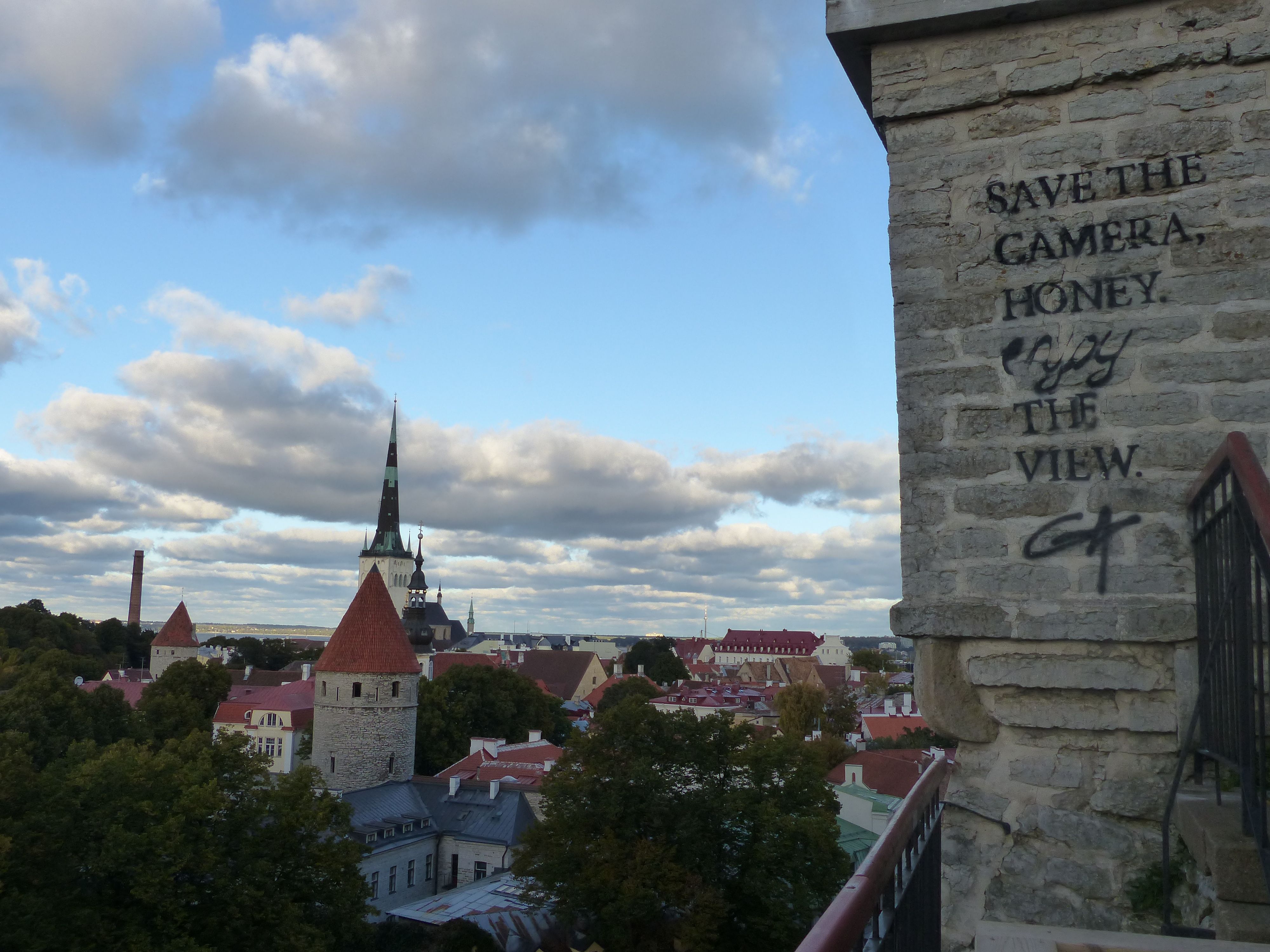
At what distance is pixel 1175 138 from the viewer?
11.3ft

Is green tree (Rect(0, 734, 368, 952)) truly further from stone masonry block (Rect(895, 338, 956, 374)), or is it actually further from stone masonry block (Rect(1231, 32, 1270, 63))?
stone masonry block (Rect(1231, 32, 1270, 63))

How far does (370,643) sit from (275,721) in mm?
9833

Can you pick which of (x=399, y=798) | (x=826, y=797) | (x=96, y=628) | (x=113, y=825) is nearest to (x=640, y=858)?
(x=826, y=797)

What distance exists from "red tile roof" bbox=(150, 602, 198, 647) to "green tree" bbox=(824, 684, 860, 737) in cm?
3697

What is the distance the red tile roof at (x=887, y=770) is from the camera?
24.3 m

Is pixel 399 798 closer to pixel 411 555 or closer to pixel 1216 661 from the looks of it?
pixel 1216 661

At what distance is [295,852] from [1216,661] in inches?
613

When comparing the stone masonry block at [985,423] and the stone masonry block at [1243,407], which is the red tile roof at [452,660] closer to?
the stone masonry block at [985,423]

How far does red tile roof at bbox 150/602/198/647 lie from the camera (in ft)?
181

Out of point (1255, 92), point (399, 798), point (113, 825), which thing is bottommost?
point (399, 798)

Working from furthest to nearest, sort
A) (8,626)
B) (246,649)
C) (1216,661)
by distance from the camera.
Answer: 1. (246,649)
2. (8,626)
3. (1216,661)

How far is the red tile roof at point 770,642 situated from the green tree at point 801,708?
5734 cm

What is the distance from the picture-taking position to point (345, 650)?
28.5 metres

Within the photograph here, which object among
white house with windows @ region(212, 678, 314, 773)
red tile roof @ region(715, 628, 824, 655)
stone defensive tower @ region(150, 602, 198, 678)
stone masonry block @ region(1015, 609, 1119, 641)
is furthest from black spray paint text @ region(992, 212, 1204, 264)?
red tile roof @ region(715, 628, 824, 655)
